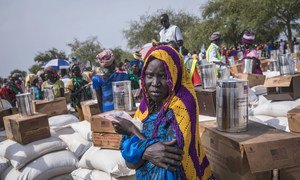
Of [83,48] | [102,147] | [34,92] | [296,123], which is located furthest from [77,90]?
[83,48]

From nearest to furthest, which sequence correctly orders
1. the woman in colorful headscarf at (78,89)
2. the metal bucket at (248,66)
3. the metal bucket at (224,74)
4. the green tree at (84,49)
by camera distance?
the metal bucket at (224,74)
the metal bucket at (248,66)
the woman in colorful headscarf at (78,89)
the green tree at (84,49)

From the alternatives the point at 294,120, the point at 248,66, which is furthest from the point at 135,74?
the point at 294,120

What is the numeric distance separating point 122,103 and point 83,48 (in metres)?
41.3

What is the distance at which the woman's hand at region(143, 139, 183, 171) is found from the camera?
1547 millimetres

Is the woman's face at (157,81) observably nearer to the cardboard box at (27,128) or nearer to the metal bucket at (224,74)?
the cardboard box at (27,128)

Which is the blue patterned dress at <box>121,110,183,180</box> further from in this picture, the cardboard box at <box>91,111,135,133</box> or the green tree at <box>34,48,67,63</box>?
the green tree at <box>34,48,67,63</box>

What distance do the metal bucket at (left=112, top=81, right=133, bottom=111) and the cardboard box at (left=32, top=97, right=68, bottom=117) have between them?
2778 mm

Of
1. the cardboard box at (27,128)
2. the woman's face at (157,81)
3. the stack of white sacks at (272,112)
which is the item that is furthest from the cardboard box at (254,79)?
the woman's face at (157,81)

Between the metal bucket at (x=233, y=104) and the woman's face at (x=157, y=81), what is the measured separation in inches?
15.3

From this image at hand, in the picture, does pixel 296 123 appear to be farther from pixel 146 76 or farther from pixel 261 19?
pixel 261 19

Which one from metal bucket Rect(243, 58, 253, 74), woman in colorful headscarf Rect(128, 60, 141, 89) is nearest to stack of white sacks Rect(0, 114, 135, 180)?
woman in colorful headscarf Rect(128, 60, 141, 89)

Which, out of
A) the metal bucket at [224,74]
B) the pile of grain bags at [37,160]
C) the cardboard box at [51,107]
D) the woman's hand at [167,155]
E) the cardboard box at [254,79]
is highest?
the metal bucket at [224,74]

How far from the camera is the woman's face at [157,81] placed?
5.77ft

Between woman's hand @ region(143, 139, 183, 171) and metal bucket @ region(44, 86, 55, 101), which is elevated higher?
metal bucket @ region(44, 86, 55, 101)
